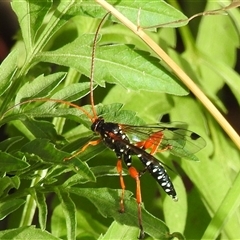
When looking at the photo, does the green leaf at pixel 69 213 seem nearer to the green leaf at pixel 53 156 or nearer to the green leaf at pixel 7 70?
the green leaf at pixel 53 156

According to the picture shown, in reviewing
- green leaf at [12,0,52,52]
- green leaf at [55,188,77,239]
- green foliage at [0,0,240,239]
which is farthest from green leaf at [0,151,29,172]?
green leaf at [12,0,52,52]

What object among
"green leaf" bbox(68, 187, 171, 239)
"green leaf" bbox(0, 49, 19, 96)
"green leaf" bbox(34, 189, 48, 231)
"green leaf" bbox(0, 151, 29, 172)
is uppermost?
"green leaf" bbox(0, 49, 19, 96)

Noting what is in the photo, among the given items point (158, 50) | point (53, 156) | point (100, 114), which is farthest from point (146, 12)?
point (53, 156)

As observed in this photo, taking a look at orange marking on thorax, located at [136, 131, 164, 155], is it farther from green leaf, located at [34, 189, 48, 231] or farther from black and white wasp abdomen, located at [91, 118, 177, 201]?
green leaf, located at [34, 189, 48, 231]

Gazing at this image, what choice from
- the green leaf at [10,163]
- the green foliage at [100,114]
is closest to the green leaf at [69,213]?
the green foliage at [100,114]

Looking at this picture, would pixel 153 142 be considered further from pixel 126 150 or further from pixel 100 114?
pixel 100 114

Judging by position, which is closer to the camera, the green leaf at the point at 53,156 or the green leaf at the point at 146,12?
the green leaf at the point at 53,156

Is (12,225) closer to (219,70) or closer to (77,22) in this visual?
(77,22)
